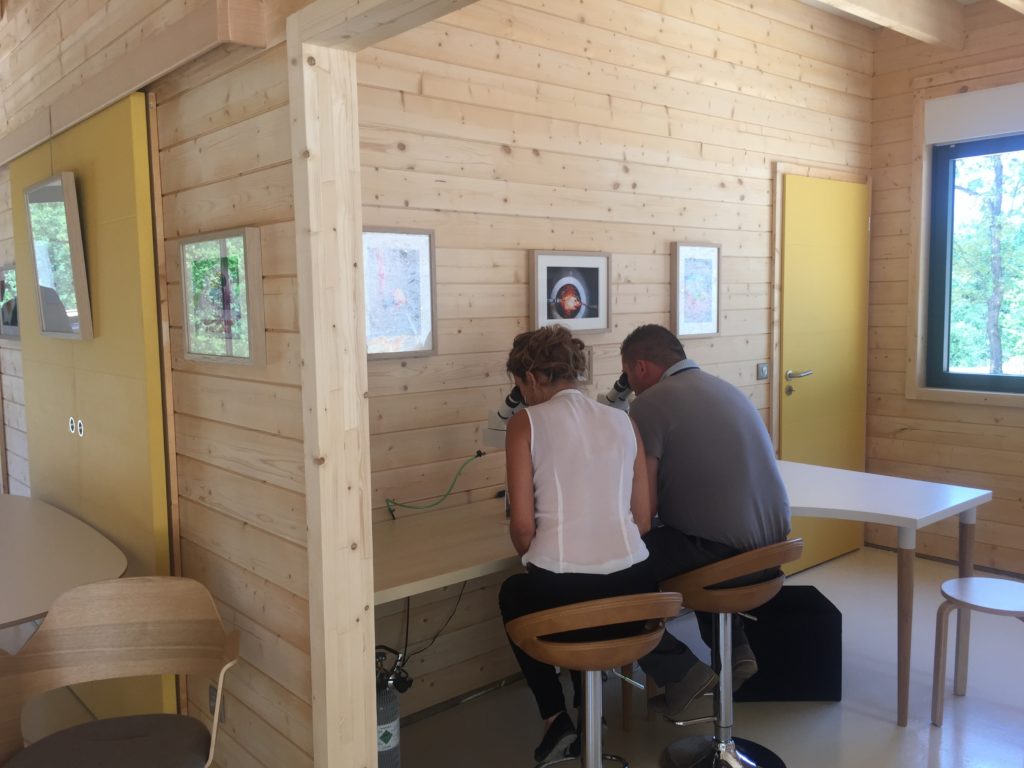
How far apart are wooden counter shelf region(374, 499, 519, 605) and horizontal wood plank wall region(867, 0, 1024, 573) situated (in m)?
2.88

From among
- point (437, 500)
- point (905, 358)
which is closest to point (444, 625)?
point (437, 500)

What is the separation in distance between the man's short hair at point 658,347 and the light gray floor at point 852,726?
1.28 metres

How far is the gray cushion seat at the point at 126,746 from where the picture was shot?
5.99 ft

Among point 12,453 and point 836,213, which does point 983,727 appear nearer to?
point 836,213

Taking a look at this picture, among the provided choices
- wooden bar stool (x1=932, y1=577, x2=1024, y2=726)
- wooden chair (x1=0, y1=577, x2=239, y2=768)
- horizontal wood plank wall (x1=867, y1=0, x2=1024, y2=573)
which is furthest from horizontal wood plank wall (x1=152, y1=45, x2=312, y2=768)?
horizontal wood plank wall (x1=867, y1=0, x2=1024, y2=573)

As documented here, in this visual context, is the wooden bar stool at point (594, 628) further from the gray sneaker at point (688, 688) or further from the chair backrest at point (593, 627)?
the gray sneaker at point (688, 688)

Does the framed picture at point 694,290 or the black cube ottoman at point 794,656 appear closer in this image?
the black cube ottoman at point 794,656

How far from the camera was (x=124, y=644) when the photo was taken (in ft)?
6.61

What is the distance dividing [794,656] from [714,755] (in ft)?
2.23

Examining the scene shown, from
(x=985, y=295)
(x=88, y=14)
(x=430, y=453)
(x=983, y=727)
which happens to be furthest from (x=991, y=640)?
(x=88, y=14)

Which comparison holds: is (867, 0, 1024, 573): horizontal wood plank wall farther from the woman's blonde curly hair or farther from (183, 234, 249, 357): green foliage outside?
(183, 234, 249, 357): green foliage outside

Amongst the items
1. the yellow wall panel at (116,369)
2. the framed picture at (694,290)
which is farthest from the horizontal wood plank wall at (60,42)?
the framed picture at (694,290)

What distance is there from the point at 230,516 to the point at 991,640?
10.4 feet

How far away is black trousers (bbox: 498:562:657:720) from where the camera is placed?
7.18ft
